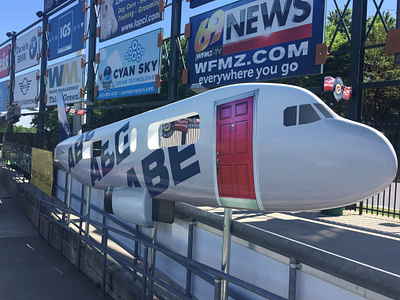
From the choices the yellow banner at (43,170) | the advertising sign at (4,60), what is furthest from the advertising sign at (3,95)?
the yellow banner at (43,170)

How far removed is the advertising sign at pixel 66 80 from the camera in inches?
986

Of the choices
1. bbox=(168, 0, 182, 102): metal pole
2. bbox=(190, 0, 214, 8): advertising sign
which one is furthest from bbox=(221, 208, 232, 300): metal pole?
bbox=(190, 0, 214, 8): advertising sign

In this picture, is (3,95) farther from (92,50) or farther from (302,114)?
(302,114)

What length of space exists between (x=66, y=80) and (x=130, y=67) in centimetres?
952

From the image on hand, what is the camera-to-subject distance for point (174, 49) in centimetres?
1645

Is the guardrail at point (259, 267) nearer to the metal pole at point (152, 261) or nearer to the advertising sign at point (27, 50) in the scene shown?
the metal pole at point (152, 261)

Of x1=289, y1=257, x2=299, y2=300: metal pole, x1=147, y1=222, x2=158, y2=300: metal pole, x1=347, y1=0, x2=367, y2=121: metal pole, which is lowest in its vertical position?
x1=147, y1=222, x2=158, y2=300: metal pole

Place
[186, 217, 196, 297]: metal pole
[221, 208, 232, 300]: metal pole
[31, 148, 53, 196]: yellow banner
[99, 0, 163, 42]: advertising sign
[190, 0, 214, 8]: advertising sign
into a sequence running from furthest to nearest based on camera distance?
[99, 0, 163, 42]: advertising sign, [190, 0, 214, 8]: advertising sign, [31, 148, 53, 196]: yellow banner, [186, 217, 196, 297]: metal pole, [221, 208, 232, 300]: metal pole

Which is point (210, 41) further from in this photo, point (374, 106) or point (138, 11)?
point (374, 106)

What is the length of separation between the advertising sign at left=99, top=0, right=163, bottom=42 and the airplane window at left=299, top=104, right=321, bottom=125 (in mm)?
15564

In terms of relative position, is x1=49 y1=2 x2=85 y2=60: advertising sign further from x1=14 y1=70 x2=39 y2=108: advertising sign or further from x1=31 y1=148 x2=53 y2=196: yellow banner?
x1=31 y1=148 x2=53 y2=196: yellow banner

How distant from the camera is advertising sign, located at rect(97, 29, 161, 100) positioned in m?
18.1

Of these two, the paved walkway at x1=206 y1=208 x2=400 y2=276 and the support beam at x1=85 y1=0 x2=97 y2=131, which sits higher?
the support beam at x1=85 y1=0 x2=97 y2=131

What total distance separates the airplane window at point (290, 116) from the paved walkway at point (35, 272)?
20.3 feet
